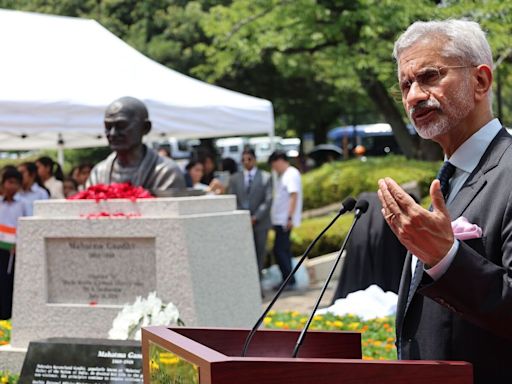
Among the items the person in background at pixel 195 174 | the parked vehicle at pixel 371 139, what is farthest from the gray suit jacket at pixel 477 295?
the parked vehicle at pixel 371 139

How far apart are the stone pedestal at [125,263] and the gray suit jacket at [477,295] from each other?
4.19 meters

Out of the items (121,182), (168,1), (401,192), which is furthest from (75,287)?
(168,1)

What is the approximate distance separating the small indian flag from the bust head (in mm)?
3642

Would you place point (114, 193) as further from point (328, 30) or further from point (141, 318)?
point (328, 30)

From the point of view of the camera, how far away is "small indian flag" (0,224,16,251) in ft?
36.3

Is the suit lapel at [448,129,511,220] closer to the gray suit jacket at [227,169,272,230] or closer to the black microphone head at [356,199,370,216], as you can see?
the black microphone head at [356,199,370,216]

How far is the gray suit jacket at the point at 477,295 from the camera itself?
2.39m

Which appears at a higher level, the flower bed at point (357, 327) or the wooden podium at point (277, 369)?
the wooden podium at point (277, 369)

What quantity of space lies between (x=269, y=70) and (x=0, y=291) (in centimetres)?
2648

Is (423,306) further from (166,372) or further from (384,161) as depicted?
(384,161)

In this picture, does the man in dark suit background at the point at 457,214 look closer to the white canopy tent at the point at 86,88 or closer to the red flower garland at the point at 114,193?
the red flower garland at the point at 114,193

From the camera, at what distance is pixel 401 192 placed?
2.38m

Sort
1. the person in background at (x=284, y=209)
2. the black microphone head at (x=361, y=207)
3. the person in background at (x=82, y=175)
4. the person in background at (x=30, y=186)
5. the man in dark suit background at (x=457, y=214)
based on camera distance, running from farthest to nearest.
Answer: the person in background at (x=82, y=175) < the person in background at (x=284, y=209) < the person in background at (x=30, y=186) < the black microphone head at (x=361, y=207) < the man in dark suit background at (x=457, y=214)

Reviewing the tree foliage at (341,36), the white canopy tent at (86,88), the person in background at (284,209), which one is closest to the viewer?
the white canopy tent at (86,88)
